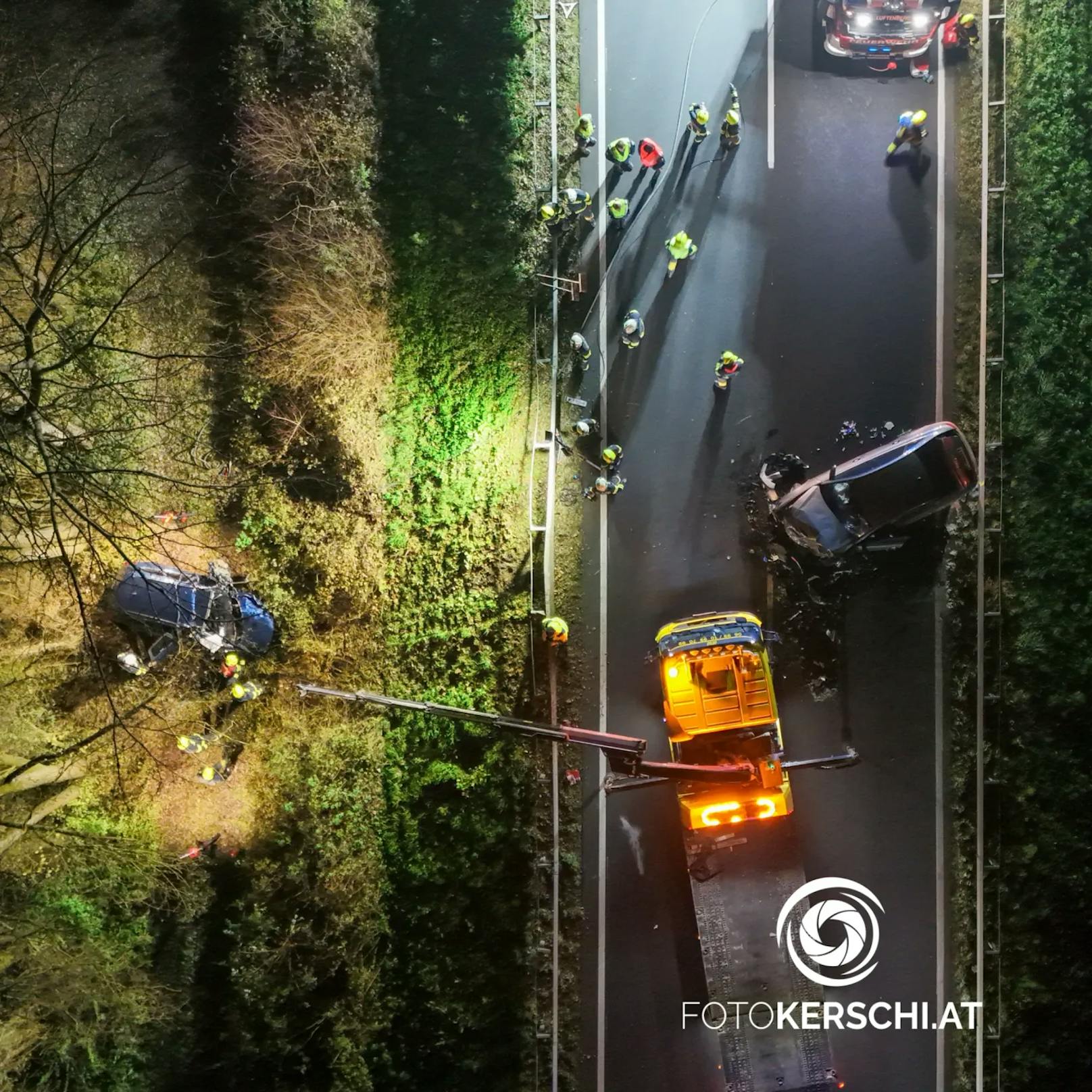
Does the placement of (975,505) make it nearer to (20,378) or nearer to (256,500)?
(256,500)

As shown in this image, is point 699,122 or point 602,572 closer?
point 699,122

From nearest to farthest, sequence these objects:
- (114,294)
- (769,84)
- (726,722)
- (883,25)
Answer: (726,722)
(883,25)
(769,84)
(114,294)

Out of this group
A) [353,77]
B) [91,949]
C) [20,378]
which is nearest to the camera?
[20,378]

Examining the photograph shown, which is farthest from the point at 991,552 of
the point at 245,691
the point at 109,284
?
the point at 109,284

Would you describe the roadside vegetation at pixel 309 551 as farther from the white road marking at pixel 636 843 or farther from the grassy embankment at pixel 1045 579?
the grassy embankment at pixel 1045 579

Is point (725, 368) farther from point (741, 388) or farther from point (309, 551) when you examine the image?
point (309, 551)

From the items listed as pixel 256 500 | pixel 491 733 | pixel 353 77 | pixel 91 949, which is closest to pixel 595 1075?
pixel 491 733

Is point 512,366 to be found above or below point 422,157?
below

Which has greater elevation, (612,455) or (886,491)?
(612,455)
